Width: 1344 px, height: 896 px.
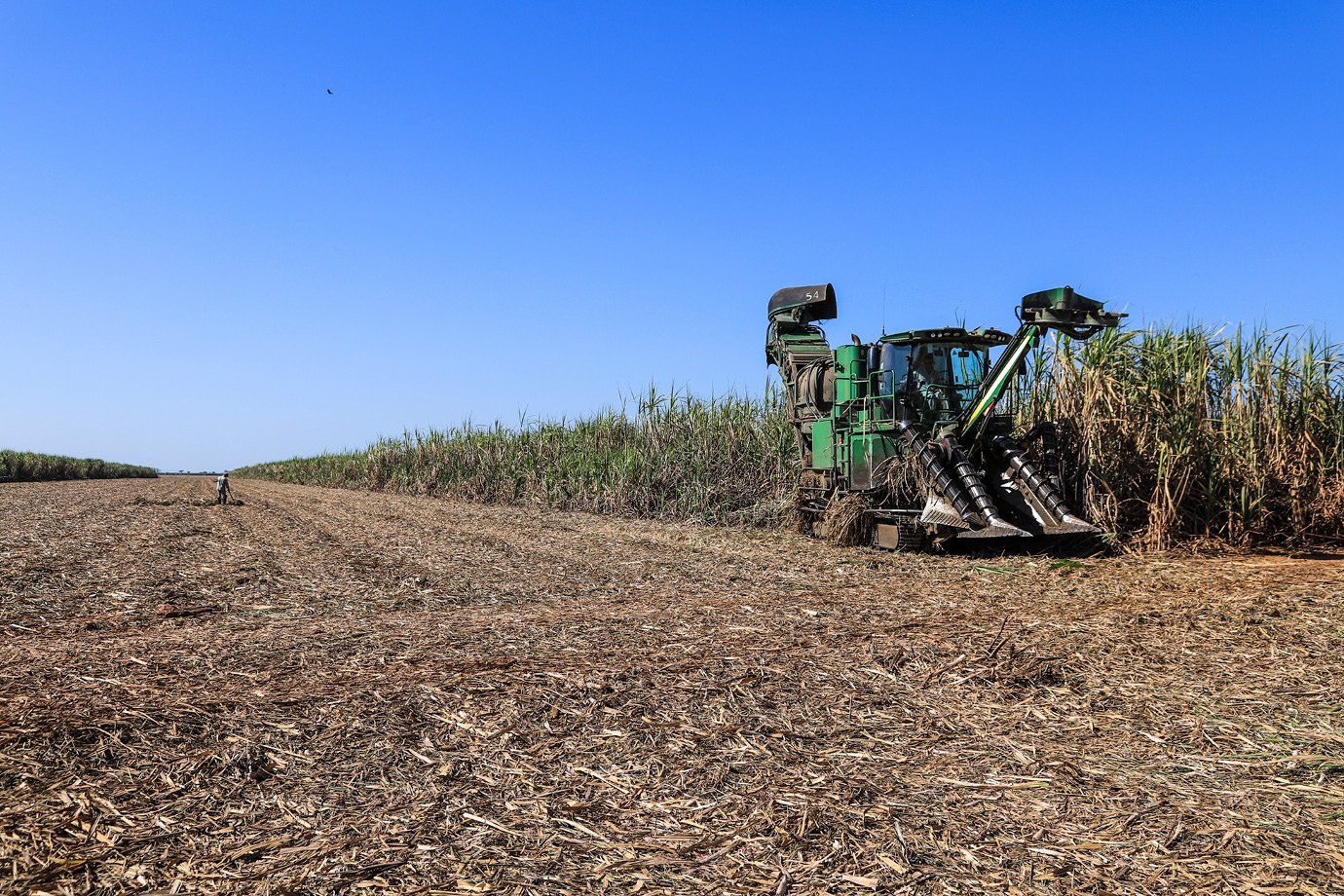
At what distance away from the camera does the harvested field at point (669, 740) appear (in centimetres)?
244

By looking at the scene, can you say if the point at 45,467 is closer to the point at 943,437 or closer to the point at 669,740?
the point at 943,437

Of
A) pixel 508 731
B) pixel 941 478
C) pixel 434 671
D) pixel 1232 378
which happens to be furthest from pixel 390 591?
pixel 1232 378

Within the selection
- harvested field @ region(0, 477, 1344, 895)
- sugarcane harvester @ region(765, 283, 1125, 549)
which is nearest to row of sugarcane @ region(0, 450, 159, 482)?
harvested field @ region(0, 477, 1344, 895)

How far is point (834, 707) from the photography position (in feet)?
12.7

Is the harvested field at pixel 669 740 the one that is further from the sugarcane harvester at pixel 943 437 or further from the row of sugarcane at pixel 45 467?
the row of sugarcane at pixel 45 467

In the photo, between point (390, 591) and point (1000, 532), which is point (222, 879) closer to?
point (390, 591)

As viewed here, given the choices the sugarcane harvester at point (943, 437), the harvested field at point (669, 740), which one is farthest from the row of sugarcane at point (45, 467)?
the sugarcane harvester at point (943, 437)

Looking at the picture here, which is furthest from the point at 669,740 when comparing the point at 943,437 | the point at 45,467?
the point at 45,467

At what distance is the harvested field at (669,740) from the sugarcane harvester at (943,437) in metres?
2.55

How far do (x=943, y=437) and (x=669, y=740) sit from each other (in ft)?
23.9

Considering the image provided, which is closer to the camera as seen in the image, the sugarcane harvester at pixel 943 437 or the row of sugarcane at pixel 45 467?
the sugarcane harvester at pixel 943 437

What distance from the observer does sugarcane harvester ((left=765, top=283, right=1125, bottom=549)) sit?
9539mm

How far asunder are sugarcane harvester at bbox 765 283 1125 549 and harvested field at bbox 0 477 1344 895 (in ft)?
8.37

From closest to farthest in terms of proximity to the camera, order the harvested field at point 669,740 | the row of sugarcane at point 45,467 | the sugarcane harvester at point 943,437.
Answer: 1. the harvested field at point 669,740
2. the sugarcane harvester at point 943,437
3. the row of sugarcane at point 45,467
